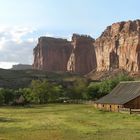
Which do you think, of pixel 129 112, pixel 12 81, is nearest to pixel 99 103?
pixel 129 112

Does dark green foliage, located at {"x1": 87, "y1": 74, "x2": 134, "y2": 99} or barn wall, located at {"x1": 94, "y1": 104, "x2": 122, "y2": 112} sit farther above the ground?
dark green foliage, located at {"x1": 87, "y1": 74, "x2": 134, "y2": 99}

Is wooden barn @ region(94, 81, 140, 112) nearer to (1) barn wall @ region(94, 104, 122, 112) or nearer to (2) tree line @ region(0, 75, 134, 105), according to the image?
(1) barn wall @ region(94, 104, 122, 112)

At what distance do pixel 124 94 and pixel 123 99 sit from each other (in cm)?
348

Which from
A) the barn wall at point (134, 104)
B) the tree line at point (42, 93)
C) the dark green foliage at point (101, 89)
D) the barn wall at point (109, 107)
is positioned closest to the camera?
the barn wall at point (134, 104)

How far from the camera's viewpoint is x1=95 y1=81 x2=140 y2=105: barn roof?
6419cm

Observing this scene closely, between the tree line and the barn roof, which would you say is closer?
the barn roof

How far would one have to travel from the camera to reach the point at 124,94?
68.7 meters

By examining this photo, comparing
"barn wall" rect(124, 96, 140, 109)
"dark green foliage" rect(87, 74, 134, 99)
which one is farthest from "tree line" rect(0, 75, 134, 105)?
"barn wall" rect(124, 96, 140, 109)

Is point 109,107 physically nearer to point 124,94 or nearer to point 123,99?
point 123,99

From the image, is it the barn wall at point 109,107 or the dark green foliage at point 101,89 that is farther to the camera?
the dark green foliage at point 101,89

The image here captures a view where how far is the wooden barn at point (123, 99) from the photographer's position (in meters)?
62.9

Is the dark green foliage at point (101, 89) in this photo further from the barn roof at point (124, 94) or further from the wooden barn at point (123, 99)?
the barn roof at point (124, 94)

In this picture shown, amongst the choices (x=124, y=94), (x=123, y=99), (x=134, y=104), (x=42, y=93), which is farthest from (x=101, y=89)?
(x=134, y=104)

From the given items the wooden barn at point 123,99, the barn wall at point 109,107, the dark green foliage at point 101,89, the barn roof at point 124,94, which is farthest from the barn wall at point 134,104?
the dark green foliage at point 101,89
